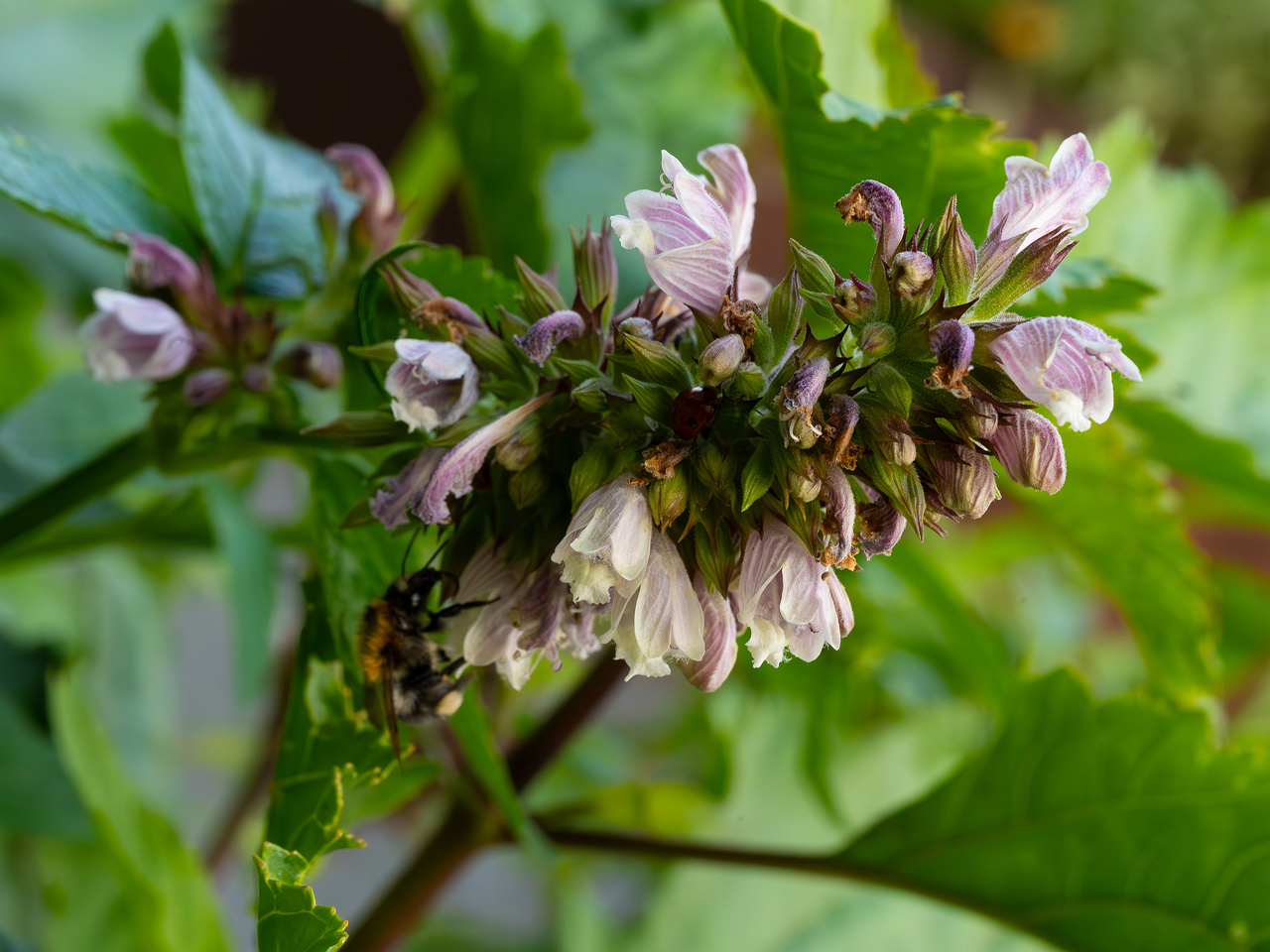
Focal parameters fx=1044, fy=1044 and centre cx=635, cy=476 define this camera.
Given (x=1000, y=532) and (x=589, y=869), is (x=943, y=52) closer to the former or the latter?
(x=1000, y=532)

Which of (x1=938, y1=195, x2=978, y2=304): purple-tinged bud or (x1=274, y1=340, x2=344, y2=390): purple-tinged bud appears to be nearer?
(x1=938, y1=195, x2=978, y2=304): purple-tinged bud

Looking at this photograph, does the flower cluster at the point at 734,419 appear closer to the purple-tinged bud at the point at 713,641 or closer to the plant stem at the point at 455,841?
the purple-tinged bud at the point at 713,641

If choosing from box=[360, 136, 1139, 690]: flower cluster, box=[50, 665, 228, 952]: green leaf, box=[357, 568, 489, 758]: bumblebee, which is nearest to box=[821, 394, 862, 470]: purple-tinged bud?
box=[360, 136, 1139, 690]: flower cluster

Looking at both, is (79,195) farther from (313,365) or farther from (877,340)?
(877,340)

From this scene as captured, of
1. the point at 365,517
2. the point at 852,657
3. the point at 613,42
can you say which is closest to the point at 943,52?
the point at 613,42

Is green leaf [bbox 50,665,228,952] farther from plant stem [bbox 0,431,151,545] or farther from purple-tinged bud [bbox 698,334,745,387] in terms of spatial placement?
purple-tinged bud [bbox 698,334,745,387]

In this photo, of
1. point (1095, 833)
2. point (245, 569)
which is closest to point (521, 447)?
point (245, 569)

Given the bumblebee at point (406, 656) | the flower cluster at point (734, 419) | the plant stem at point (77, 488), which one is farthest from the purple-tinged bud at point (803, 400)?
the plant stem at point (77, 488)
